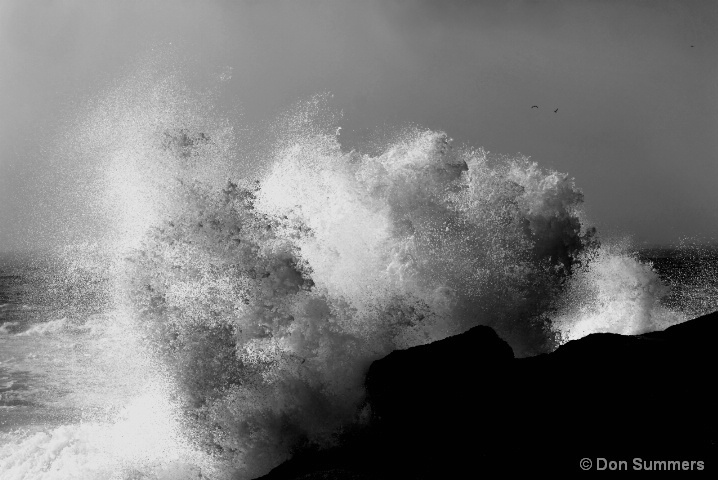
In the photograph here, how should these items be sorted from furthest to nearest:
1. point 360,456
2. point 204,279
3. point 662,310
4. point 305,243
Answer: point 662,310 < point 305,243 < point 204,279 < point 360,456

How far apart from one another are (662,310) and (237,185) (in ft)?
45.8

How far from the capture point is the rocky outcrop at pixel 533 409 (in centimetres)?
650

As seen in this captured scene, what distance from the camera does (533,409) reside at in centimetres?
739

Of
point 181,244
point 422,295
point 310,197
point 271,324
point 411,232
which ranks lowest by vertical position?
point 271,324

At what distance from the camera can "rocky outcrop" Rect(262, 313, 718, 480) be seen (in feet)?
21.3

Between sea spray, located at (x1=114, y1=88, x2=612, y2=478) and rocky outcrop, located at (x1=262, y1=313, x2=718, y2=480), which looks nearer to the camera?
rocky outcrop, located at (x1=262, y1=313, x2=718, y2=480)

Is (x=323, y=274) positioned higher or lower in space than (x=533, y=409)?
higher

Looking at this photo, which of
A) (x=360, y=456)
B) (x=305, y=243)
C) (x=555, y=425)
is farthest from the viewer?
(x=305, y=243)

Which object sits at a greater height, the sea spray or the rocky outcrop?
the sea spray

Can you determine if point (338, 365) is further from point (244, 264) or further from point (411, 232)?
point (411, 232)

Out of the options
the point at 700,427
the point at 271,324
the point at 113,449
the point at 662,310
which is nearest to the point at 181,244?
the point at 271,324

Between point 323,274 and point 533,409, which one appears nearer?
point 533,409

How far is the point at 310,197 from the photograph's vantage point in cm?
1427

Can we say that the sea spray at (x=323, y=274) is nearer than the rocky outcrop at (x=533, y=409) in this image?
No
